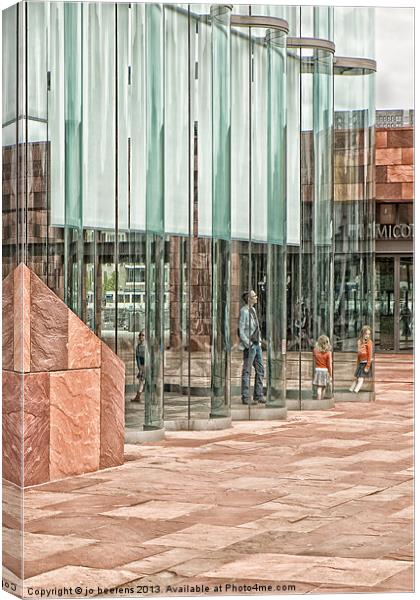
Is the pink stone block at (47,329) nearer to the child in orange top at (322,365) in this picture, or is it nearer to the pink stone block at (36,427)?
the pink stone block at (36,427)

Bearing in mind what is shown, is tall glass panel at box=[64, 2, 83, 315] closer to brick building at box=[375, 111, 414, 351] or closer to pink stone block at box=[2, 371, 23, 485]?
pink stone block at box=[2, 371, 23, 485]

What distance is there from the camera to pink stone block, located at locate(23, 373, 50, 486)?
8.16 meters

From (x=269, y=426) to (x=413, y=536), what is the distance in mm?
1766

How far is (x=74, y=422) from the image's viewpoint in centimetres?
930

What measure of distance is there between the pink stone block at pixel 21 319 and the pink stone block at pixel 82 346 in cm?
68

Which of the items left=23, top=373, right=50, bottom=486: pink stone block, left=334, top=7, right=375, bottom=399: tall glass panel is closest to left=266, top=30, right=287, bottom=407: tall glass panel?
left=334, top=7, right=375, bottom=399: tall glass panel

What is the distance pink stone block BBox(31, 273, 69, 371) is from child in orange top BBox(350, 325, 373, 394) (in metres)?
2.75

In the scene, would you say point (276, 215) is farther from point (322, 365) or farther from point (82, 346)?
point (82, 346)

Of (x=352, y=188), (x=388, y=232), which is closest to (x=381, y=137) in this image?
(x=352, y=188)

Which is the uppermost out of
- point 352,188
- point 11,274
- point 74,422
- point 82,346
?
point 352,188

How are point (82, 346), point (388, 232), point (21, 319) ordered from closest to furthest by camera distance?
point (21, 319), point (82, 346), point (388, 232)

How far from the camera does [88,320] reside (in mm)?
9469

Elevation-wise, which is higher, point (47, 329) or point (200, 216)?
point (200, 216)

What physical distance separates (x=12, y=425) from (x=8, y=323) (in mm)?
610
